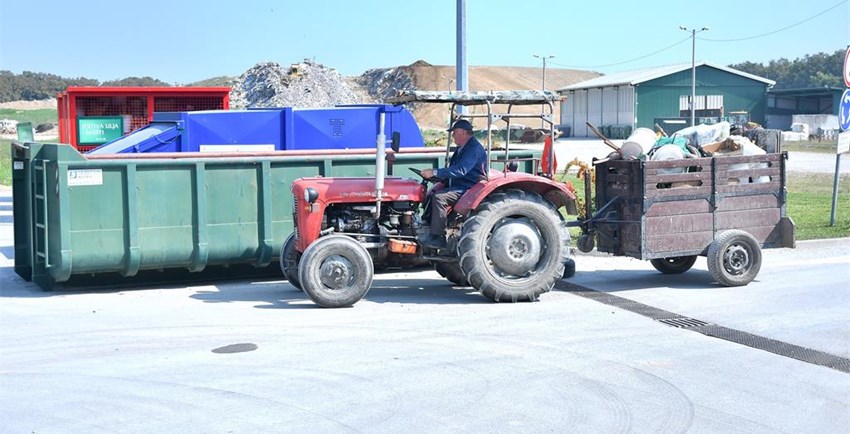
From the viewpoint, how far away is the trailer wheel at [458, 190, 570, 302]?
1067 cm

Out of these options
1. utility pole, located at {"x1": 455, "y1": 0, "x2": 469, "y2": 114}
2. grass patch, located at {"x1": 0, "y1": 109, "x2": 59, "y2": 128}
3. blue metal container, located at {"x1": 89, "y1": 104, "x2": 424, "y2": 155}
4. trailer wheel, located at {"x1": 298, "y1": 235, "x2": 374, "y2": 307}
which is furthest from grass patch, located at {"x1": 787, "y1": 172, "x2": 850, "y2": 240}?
grass patch, located at {"x1": 0, "y1": 109, "x2": 59, "y2": 128}

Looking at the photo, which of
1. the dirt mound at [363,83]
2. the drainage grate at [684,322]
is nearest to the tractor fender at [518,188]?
the dirt mound at [363,83]

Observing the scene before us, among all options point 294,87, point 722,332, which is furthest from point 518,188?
point 294,87

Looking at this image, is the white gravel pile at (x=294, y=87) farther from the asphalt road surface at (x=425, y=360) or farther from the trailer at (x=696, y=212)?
the asphalt road surface at (x=425, y=360)

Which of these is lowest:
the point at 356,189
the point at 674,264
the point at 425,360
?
the point at 425,360

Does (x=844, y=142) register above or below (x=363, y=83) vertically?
below

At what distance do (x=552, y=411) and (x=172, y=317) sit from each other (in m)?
4.82

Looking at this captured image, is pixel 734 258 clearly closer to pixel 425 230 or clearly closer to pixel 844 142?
pixel 425 230

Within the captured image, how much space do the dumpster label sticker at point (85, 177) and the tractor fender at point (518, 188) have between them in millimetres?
4106

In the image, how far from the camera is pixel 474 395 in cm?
723

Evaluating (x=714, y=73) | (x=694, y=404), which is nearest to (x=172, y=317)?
(x=694, y=404)

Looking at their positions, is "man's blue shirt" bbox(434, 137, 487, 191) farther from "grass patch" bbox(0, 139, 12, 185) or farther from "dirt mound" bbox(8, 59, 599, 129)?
"grass patch" bbox(0, 139, 12, 185)

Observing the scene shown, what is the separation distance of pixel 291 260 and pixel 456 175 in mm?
2172

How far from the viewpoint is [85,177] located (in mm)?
11422
